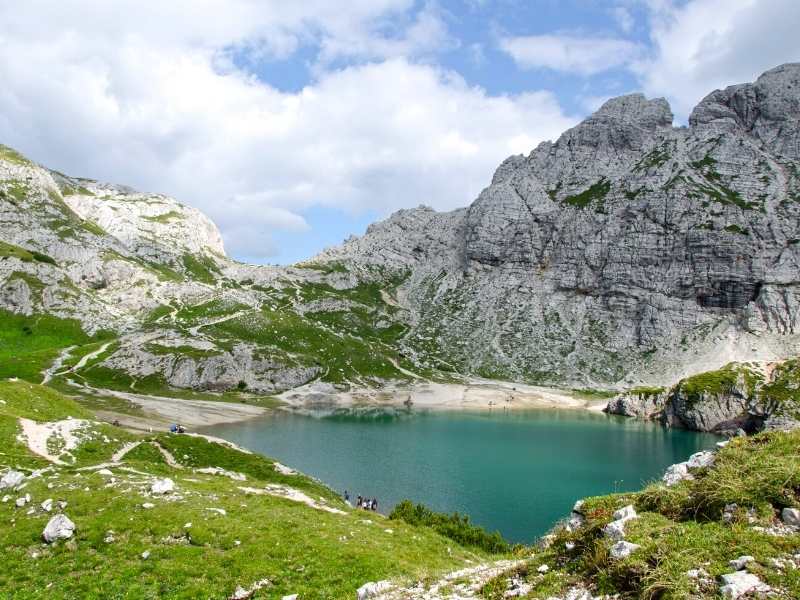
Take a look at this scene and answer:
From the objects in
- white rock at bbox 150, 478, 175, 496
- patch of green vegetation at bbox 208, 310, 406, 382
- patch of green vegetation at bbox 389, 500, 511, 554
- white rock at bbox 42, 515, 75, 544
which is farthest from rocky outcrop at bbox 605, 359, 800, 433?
white rock at bbox 42, 515, 75, 544

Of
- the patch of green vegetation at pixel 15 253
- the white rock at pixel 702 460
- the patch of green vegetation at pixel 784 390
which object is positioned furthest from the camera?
the patch of green vegetation at pixel 15 253

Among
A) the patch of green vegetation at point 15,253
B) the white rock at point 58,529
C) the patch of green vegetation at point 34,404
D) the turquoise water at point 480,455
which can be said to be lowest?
the turquoise water at point 480,455

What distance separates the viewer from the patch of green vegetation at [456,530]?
3834cm

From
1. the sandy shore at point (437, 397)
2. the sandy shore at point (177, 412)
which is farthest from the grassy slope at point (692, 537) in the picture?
the sandy shore at point (437, 397)

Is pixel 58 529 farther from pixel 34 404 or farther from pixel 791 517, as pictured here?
pixel 34 404

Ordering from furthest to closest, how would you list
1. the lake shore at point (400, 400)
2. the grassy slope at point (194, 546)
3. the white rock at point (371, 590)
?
the lake shore at point (400, 400) → the grassy slope at point (194, 546) → the white rock at point (371, 590)

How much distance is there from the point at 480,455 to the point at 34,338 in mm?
152597

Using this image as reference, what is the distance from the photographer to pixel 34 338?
162250 mm

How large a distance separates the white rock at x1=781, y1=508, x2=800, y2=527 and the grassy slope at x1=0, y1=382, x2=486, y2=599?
10.6 meters

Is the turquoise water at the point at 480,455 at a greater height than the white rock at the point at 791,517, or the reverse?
the white rock at the point at 791,517

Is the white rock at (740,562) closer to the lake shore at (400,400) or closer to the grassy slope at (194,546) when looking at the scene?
the grassy slope at (194,546)

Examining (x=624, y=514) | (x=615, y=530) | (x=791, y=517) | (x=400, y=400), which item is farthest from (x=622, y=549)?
(x=400, y=400)

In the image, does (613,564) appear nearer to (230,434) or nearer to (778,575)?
(778,575)

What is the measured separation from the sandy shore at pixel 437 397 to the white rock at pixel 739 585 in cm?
14651
